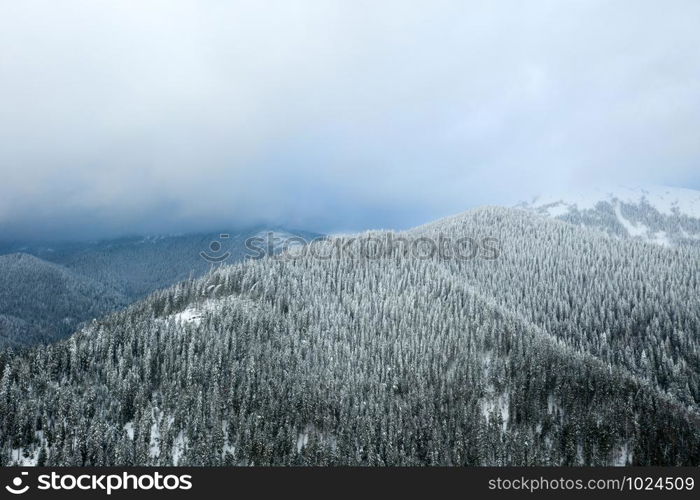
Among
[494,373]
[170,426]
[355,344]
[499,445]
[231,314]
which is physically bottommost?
[499,445]

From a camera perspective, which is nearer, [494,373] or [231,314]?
[494,373]

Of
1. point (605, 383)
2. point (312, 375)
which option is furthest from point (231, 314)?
point (605, 383)

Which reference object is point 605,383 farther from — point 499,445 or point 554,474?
point 554,474

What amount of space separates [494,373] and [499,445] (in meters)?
33.2

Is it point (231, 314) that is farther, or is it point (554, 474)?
point (231, 314)

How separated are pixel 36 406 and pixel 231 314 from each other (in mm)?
69154

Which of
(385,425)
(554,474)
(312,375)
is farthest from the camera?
(312,375)

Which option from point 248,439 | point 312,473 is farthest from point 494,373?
point 312,473

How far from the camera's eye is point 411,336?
547 feet

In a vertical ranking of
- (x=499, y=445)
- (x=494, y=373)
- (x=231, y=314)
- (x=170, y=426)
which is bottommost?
(x=499, y=445)

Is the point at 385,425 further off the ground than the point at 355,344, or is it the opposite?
A: the point at 355,344

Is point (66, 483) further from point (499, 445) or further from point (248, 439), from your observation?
point (499, 445)

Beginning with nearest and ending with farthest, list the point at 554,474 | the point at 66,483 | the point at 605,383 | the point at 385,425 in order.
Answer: the point at 66,483 < the point at 554,474 < the point at 385,425 < the point at 605,383

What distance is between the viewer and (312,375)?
140750 mm
